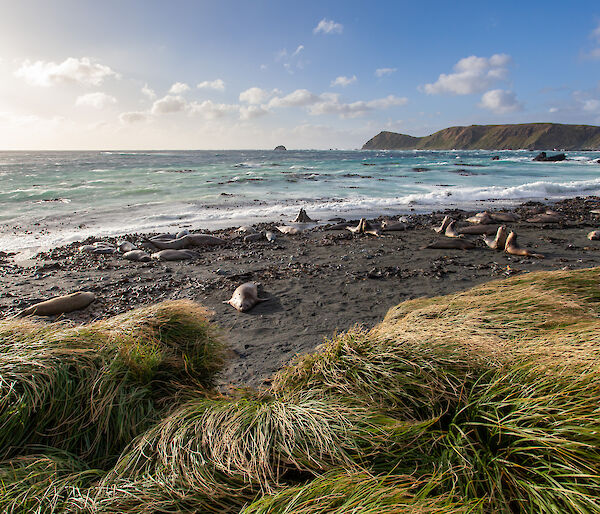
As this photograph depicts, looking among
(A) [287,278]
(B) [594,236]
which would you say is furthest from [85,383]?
(B) [594,236]

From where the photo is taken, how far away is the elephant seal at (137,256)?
8898 millimetres

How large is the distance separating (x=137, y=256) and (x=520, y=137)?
174 meters

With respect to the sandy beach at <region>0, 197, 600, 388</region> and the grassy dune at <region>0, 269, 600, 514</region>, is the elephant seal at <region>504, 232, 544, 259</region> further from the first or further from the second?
the grassy dune at <region>0, 269, 600, 514</region>

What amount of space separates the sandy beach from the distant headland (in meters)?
156

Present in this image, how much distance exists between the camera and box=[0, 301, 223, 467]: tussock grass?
1.94 meters

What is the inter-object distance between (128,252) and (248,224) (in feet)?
17.1

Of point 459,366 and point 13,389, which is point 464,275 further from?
point 13,389

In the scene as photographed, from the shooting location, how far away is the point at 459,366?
192 centimetres

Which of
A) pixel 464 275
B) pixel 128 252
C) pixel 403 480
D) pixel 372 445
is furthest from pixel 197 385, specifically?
pixel 128 252

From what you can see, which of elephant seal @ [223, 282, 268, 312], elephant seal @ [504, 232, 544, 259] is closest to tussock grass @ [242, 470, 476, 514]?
elephant seal @ [223, 282, 268, 312]

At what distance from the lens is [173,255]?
8.95 metres

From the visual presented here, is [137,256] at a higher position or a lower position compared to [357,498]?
lower

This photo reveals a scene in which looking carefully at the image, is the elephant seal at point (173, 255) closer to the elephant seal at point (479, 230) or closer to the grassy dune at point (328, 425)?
the grassy dune at point (328, 425)

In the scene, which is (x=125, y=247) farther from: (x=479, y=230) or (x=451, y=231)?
(x=479, y=230)
